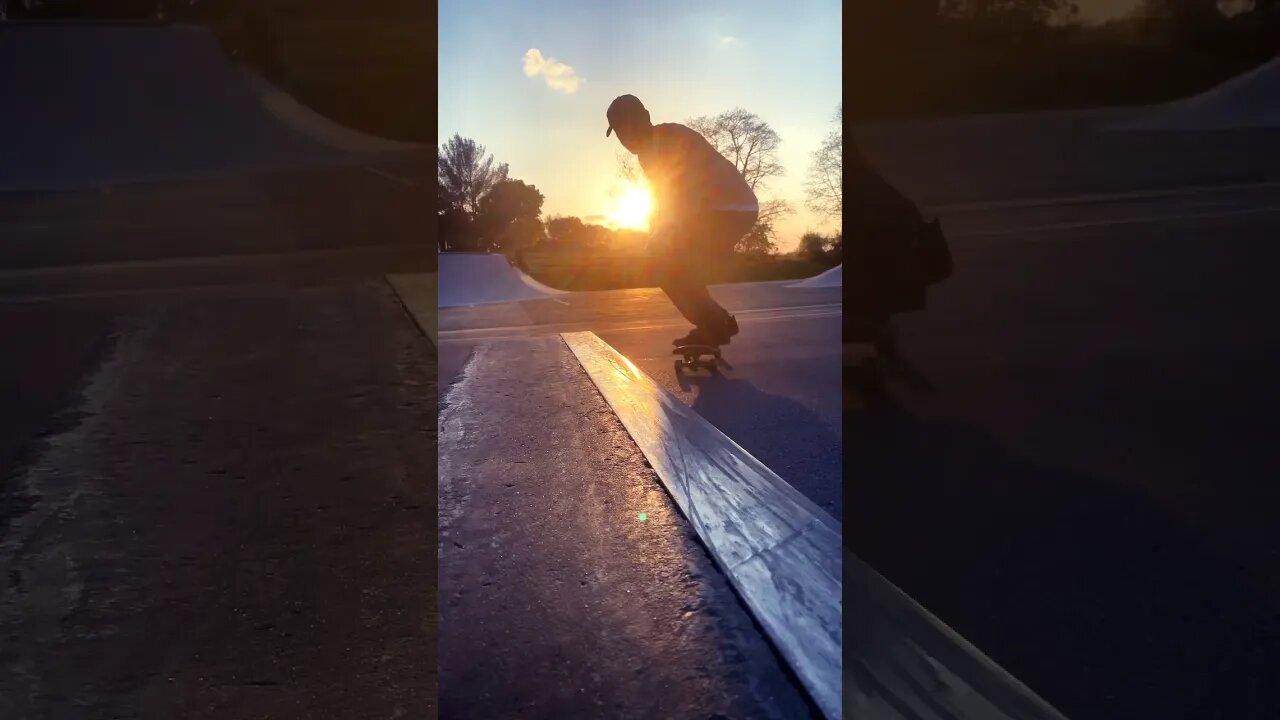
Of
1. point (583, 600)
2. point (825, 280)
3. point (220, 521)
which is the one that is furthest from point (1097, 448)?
point (825, 280)

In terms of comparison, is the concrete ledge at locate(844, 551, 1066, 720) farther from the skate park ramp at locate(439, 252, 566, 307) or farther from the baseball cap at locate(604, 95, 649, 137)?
the skate park ramp at locate(439, 252, 566, 307)

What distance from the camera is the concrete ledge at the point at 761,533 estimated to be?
4.70 feet

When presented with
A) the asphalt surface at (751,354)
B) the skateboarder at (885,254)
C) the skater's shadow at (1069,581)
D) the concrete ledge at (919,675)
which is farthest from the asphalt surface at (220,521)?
the skateboarder at (885,254)

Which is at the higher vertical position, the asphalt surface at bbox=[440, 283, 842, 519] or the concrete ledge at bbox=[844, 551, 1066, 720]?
the asphalt surface at bbox=[440, 283, 842, 519]

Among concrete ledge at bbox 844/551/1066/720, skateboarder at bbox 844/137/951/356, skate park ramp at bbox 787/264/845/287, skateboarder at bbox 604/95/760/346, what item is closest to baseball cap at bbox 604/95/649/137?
skateboarder at bbox 604/95/760/346

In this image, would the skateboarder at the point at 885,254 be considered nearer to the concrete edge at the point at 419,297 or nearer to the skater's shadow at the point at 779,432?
the skater's shadow at the point at 779,432

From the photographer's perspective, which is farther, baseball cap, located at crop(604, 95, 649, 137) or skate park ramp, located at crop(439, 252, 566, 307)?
skate park ramp, located at crop(439, 252, 566, 307)

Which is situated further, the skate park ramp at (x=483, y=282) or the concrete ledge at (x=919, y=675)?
the skate park ramp at (x=483, y=282)

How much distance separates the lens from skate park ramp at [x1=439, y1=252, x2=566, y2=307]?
7.54 meters

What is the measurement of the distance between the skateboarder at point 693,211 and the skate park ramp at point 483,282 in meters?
3.53

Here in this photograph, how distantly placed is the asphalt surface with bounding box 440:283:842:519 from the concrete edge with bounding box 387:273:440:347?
302mm

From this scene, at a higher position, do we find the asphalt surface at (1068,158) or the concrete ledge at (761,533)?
the asphalt surface at (1068,158)

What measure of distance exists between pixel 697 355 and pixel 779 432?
4.08ft

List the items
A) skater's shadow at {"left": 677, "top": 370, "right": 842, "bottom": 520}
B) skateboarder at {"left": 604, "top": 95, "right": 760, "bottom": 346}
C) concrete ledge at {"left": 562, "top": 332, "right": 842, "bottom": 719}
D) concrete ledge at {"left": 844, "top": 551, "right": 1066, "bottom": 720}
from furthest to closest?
skateboarder at {"left": 604, "top": 95, "right": 760, "bottom": 346}, skater's shadow at {"left": 677, "top": 370, "right": 842, "bottom": 520}, concrete ledge at {"left": 562, "top": 332, "right": 842, "bottom": 719}, concrete ledge at {"left": 844, "top": 551, "right": 1066, "bottom": 720}
